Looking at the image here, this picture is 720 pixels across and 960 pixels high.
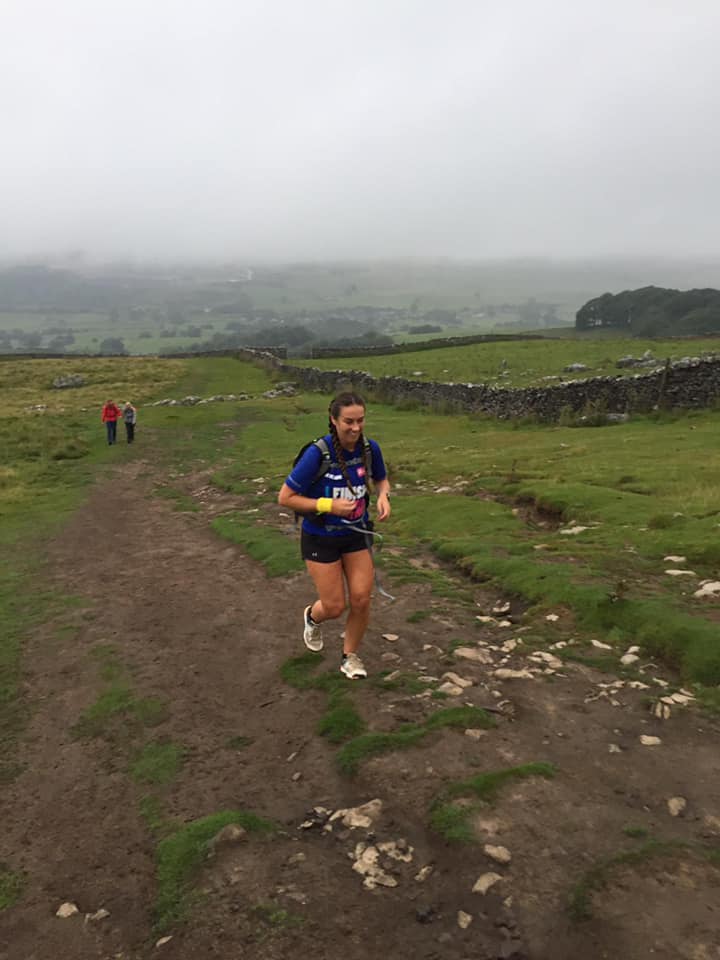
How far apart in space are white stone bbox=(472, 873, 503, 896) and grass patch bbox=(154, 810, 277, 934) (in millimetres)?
1935

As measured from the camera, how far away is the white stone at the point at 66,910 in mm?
5383

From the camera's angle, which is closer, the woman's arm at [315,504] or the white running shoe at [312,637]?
the woman's arm at [315,504]

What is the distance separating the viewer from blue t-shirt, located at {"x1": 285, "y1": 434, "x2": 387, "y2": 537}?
802 cm

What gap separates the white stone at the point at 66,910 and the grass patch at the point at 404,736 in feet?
8.89

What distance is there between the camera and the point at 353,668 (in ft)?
29.0

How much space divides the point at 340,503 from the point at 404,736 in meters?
2.71

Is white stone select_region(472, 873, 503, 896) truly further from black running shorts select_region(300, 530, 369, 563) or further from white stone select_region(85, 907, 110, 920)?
black running shorts select_region(300, 530, 369, 563)

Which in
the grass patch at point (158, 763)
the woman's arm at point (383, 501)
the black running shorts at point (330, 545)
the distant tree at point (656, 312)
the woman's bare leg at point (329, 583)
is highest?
the distant tree at point (656, 312)

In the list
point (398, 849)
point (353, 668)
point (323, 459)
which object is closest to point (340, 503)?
point (323, 459)

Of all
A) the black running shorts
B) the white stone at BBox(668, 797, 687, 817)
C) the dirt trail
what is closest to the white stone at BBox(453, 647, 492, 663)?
the dirt trail

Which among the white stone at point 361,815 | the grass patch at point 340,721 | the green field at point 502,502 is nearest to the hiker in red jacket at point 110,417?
the green field at point 502,502

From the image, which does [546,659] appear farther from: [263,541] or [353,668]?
[263,541]

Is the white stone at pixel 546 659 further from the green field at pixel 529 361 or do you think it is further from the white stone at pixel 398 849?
the green field at pixel 529 361

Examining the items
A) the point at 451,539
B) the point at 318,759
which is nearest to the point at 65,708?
the point at 318,759
